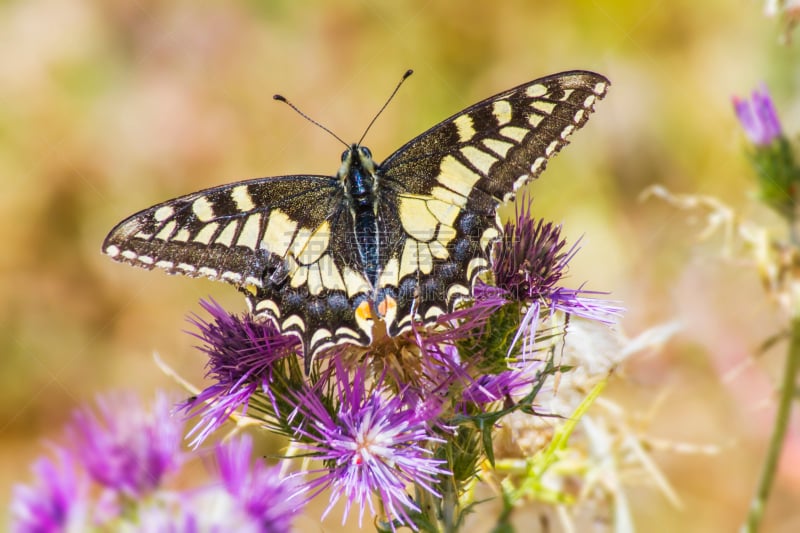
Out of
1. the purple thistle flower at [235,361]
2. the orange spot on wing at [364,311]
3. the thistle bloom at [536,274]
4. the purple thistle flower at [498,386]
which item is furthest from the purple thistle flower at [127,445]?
the thistle bloom at [536,274]

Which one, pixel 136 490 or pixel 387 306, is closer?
pixel 136 490

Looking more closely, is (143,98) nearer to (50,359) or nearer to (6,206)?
(6,206)

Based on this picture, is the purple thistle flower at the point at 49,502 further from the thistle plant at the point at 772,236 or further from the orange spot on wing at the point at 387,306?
the thistle plant at the point at 772,236

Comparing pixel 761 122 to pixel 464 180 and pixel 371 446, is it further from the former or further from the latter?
pixel 371 446

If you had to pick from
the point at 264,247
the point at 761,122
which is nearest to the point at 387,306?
the point at 264,247

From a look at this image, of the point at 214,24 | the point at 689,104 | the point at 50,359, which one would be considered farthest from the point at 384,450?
the point at 214,24
